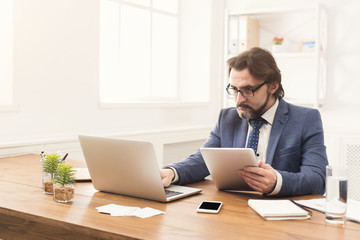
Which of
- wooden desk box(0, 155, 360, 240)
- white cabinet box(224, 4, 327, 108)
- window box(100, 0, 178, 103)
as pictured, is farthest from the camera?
white cabinet box(224, 4, 327, 108)

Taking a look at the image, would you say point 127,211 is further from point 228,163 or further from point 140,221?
point 228,163

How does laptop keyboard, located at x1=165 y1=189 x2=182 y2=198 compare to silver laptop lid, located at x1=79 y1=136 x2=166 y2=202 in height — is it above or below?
below

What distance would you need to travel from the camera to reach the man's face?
216cm

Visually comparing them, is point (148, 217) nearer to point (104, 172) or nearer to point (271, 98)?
point (104, 172)

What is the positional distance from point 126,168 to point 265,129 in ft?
2.73

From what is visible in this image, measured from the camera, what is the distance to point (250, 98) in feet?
7.07

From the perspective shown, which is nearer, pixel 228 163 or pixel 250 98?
pixel 228 163

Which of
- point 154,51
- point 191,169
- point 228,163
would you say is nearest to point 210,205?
point 228,163

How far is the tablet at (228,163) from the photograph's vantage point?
167 cm

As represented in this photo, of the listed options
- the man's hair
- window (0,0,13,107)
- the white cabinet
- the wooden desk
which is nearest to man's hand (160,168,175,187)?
the wooden desk

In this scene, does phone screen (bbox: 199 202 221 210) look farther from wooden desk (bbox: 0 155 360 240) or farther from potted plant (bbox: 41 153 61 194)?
potted plant (bbox: 41 153 61 194)

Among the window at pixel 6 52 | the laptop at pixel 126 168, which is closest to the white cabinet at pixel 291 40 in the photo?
the window at pixel 6 52

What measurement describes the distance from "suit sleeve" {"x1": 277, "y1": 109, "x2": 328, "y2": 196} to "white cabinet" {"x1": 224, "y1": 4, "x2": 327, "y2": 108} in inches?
67.0

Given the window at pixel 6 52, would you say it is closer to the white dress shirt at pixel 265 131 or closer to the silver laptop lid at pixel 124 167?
the silver laptop lid at pixel 124 167
